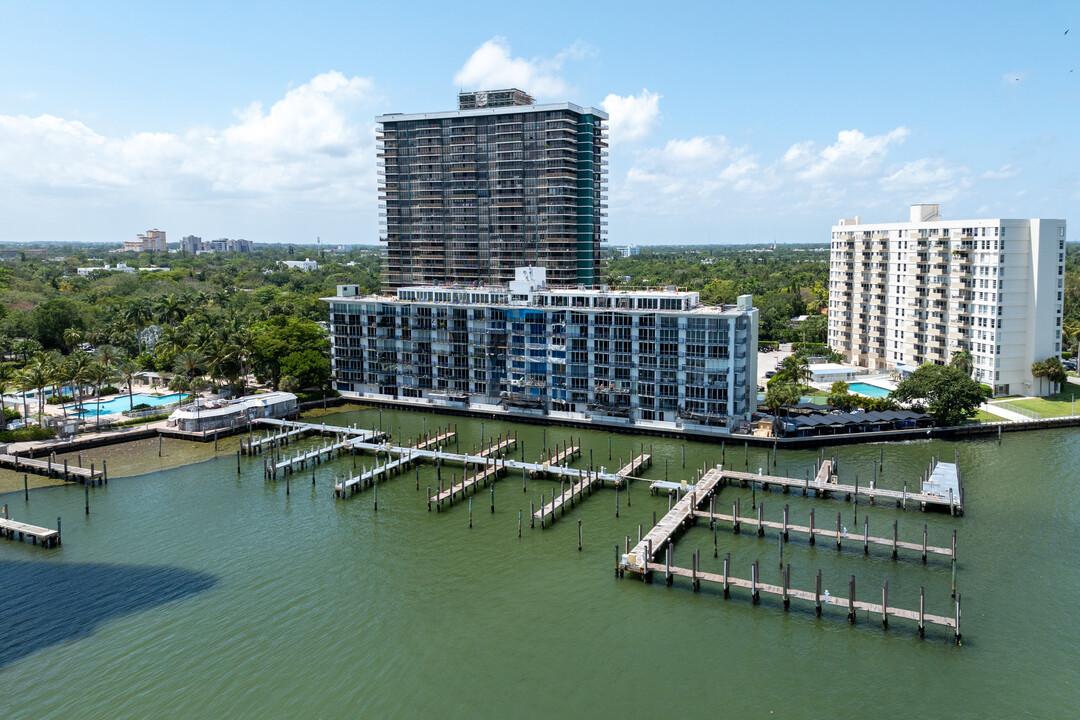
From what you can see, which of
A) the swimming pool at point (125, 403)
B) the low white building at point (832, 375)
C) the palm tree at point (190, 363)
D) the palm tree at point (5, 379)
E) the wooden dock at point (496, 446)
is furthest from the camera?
the low white building at point (832, 375)

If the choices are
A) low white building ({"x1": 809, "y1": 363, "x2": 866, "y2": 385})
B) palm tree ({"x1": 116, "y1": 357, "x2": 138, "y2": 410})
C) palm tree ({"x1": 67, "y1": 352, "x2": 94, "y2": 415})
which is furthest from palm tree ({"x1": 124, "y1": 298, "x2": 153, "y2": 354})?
low white building ({"x1": 809, "y1": 363, "x2": 866, "y2": 385})

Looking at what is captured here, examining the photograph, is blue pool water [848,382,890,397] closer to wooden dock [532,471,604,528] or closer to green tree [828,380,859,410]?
green tree [828,380,859,410]

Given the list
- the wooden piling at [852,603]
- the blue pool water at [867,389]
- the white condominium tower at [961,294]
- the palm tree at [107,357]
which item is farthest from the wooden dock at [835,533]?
the palm tree at [107,357]

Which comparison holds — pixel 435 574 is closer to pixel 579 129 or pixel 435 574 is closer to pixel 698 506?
pixel 698 506

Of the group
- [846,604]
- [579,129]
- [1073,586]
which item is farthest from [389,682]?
[579,129]

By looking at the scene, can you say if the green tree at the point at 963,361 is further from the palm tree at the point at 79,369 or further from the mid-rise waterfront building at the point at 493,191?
the palm tree at the point at 79,369

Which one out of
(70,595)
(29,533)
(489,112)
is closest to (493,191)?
(489,112)
